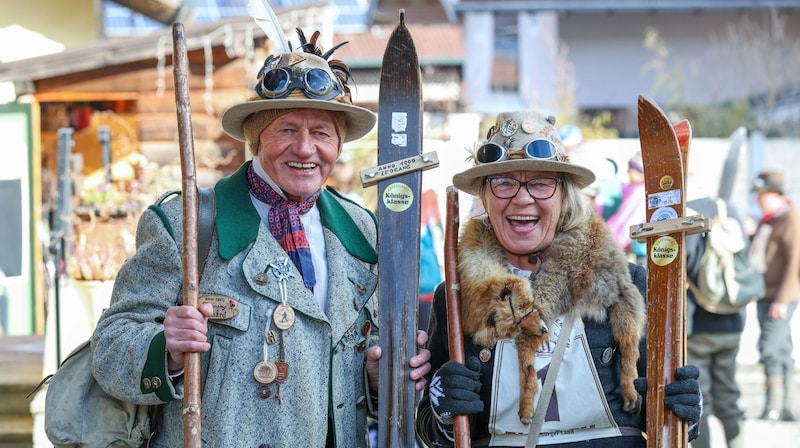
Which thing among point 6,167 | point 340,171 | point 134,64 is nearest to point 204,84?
point 134,64

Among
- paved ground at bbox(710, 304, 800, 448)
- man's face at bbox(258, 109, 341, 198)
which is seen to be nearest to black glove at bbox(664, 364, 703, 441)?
man's face at bbox(258, 109, 341, 198)

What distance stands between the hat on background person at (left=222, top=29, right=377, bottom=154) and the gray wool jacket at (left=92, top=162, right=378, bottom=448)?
0.84 feet

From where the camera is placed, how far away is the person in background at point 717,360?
5656 millimetres

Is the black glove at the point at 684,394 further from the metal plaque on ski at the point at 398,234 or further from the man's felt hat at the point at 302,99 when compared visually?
the man's felt hat at the point at 302,99

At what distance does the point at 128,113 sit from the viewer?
9742 millimetres

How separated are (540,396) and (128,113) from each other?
8150mm

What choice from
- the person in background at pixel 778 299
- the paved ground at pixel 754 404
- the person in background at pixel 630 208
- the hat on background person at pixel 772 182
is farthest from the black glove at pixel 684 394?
the hat on background person at pixel 772 182

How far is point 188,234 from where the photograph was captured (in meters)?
2.42

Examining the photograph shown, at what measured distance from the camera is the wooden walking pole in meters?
2.33

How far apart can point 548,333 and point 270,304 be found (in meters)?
0.78

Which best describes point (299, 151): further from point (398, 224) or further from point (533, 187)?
point (533, 187)

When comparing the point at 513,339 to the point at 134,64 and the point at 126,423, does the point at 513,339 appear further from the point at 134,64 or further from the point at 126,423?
the point at 134,64

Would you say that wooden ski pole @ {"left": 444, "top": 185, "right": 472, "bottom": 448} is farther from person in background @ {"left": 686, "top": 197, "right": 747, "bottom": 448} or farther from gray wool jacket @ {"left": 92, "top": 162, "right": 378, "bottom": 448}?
person in background @ {"left": 686, "top": 197, "right": 747, "bottom": 448}

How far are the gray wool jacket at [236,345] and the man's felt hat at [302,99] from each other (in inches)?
10.6
